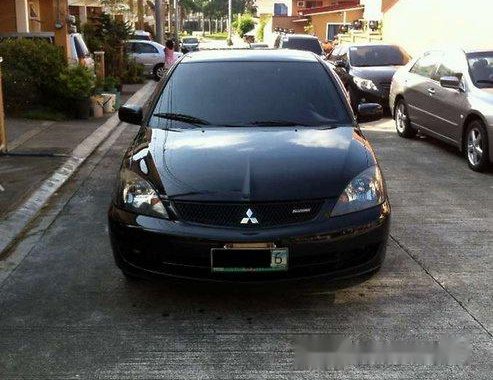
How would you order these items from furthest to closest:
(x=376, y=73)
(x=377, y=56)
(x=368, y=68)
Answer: (x=377, y=56)
(x=368, y=68)
(x=376, y=73)

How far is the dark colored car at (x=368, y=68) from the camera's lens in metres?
13.6

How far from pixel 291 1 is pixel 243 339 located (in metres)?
60.9

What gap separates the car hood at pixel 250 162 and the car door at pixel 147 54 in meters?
21.4

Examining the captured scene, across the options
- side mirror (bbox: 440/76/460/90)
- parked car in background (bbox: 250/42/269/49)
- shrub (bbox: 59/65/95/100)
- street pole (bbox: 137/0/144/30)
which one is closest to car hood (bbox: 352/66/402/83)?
parked car in background (bbox: 250/42/269/49)

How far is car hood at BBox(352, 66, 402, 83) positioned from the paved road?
7.83 m

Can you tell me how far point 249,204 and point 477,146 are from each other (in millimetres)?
5331

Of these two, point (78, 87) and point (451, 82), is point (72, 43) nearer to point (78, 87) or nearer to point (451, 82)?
point (78, 87)

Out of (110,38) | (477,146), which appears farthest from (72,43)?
(477,146)

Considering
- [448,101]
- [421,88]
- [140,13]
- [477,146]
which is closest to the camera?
[477,146]

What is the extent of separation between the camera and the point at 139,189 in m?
4.34

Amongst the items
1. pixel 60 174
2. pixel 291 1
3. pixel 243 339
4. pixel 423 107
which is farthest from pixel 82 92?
pixel 291 1

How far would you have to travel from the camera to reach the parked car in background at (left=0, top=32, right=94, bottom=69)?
14.5 m

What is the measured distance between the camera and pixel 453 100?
9164 millimetres

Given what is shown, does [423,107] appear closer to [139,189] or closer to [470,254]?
Result: [470,254]
